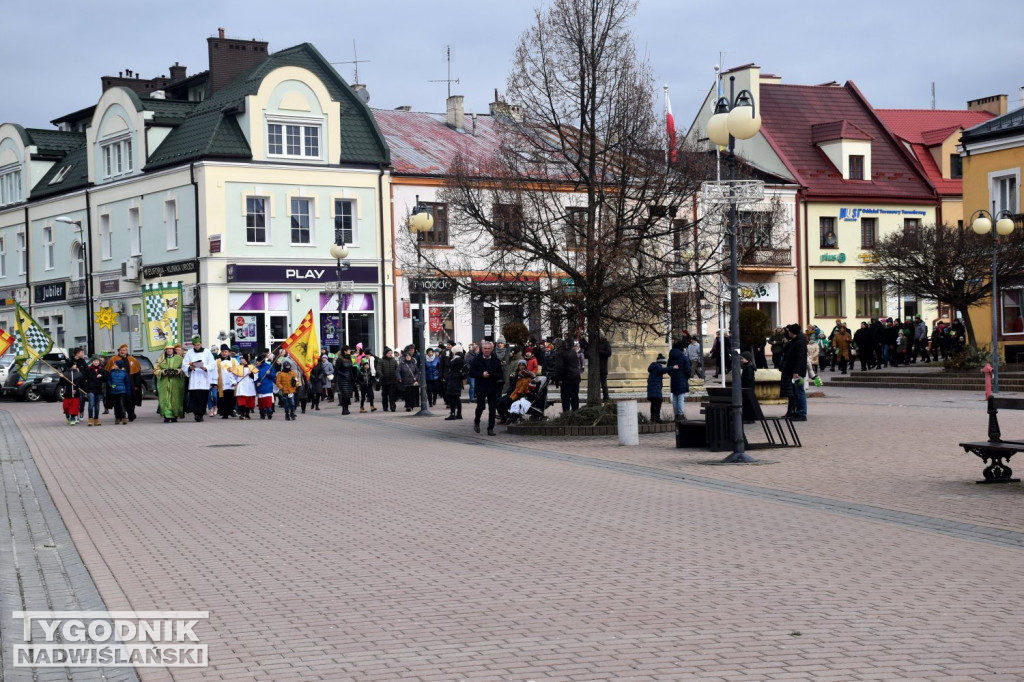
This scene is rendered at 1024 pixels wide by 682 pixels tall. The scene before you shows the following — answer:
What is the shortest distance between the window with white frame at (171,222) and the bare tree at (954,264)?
25525 mm

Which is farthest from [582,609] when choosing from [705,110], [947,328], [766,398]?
[705,110]

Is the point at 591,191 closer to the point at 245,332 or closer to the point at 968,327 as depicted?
the point at 968,327

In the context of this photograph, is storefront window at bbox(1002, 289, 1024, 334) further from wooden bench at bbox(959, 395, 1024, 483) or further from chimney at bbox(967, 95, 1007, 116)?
chimney at bbox(967, 95, 1007, 116)

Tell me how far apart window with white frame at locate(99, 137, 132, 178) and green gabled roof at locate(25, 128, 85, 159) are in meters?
6.92

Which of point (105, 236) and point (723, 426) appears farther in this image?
point (105, 236)

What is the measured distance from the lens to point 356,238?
48844mm

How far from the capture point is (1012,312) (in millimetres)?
39750

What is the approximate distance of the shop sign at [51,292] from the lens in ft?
184

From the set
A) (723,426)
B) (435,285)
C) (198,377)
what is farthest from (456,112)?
(723,426)

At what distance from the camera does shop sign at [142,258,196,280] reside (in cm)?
4700

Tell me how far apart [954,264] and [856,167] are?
72.4ft

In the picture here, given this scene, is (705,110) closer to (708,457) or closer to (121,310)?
(121,310)

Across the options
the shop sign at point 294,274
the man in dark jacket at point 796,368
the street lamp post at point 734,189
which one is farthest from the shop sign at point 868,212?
the street lamp post at point 734,189

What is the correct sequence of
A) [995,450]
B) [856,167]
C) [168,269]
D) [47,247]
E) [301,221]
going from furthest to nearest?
[856,167]
[47,247]
[168,269]
[301,221]
[995,450]
